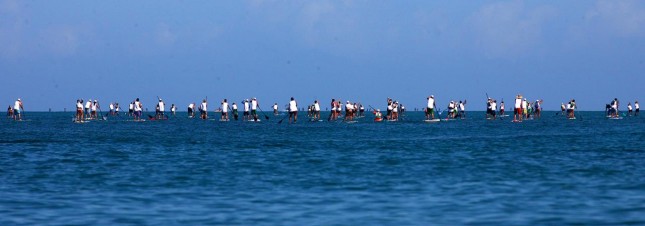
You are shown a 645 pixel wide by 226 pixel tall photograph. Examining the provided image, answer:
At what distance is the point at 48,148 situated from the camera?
3388 centimetres

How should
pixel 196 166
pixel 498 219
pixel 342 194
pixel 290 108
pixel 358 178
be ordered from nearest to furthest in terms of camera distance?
pixel 498 219
pixel 342 194
pixel 358 178
pixel 196 166
pixel 290 108

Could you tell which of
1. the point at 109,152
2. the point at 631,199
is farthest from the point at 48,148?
the point at 631,199

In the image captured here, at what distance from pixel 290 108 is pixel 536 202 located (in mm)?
52387

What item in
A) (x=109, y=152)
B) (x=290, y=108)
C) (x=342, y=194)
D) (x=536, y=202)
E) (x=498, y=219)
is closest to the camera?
(x=498, y=219)

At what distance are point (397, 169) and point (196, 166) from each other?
558 centimetres

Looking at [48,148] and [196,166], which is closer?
[196,166]

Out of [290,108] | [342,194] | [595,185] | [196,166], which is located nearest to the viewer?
[342,194]

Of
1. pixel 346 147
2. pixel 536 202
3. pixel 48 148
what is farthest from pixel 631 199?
pixel 48 148

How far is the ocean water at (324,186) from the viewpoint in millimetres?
14281

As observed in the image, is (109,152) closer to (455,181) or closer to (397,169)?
(397,169)

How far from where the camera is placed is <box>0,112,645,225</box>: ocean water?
46.9 feet

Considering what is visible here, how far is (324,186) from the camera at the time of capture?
62.5 feet

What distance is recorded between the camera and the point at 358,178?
68.4ft

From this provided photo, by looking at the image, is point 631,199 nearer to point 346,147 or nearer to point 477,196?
point 477,196
